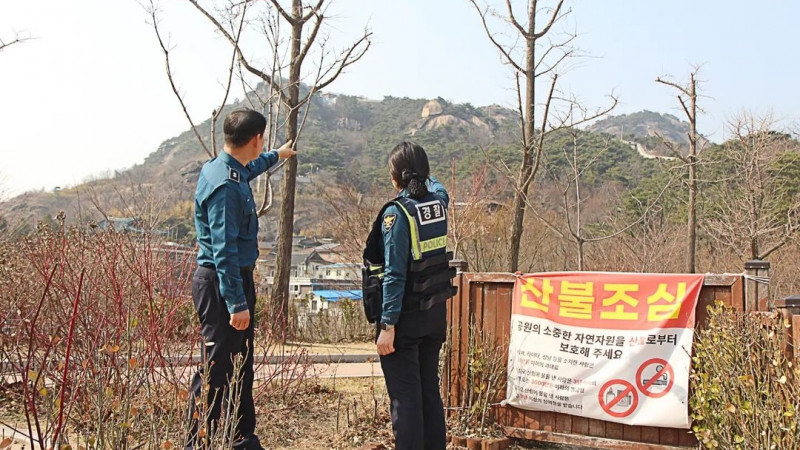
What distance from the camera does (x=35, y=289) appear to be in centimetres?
604

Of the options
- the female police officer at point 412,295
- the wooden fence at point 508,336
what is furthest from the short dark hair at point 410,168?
the wooden fence at point 508,336

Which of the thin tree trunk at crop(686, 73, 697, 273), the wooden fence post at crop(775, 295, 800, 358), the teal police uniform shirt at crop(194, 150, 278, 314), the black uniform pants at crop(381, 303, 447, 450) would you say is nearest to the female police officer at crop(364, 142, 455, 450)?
the black uniform pants at crop(381, 303, 447, 450)

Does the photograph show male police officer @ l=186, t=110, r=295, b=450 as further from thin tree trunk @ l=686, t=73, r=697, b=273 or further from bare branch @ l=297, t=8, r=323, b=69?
thin tree trunk @ l=686, t=73, r=697, b=273

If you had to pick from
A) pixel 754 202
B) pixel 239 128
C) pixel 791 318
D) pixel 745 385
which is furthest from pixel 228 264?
pixel 754 202

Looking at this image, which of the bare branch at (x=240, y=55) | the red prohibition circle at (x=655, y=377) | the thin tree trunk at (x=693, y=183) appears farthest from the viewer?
the thin tree trunk at (x=693, y=183)

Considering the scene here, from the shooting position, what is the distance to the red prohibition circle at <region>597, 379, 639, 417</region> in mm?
4609

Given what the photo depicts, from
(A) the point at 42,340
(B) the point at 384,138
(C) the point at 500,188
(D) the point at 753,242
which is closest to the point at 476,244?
(C) the point at 500,188

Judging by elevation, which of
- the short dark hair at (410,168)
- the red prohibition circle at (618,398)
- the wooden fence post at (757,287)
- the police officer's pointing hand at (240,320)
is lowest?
the red prohibition circle at (618,398)

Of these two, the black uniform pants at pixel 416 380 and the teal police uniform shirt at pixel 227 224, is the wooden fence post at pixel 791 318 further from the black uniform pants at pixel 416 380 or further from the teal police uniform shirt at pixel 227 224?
the teal police uniform shirt at pixel 227 224

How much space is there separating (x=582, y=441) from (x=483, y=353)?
90 centimetres

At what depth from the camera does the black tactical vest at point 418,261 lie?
12.2 ft

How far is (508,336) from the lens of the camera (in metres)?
5.19

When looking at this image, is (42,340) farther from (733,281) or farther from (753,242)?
(753,242)

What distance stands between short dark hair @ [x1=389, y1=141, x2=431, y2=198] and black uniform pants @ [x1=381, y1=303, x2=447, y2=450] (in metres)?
0.67
